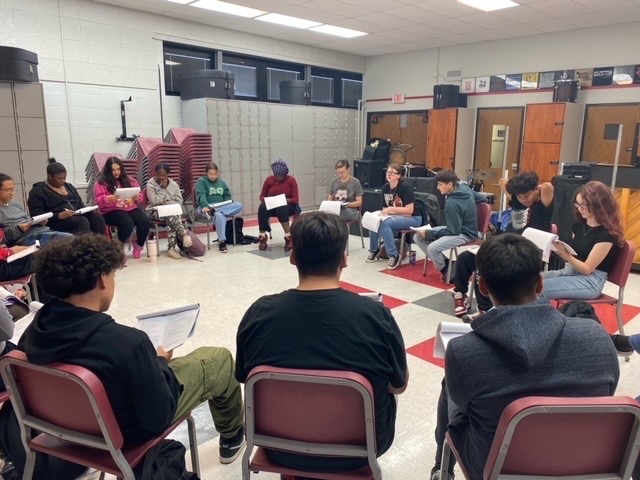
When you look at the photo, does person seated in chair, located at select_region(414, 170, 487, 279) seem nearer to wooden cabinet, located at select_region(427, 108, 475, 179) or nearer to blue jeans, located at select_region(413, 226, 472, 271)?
blue jeans, located at select_region(413, 226, 472, 271)

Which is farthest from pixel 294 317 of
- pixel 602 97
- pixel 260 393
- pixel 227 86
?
pixel 602 97

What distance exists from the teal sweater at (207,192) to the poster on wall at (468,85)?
16.3ft

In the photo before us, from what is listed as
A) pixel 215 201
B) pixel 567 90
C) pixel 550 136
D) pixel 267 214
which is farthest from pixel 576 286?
pixel 567 90

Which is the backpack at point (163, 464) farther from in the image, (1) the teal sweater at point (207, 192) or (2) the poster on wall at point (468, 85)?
(2) the poster on wall at point (468, 85)

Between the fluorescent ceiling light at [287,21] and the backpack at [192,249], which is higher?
the fluorescent ceiling light at [287,21]

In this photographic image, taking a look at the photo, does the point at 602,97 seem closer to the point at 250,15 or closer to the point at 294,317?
the point at 250,15

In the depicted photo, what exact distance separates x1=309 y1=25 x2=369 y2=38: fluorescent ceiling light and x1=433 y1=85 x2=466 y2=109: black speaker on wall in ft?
5.37

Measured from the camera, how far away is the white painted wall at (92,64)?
5754 millimetres

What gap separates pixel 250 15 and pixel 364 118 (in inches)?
151

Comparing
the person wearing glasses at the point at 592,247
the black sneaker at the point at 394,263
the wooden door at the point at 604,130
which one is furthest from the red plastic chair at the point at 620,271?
the wooden door at the point at 604,130

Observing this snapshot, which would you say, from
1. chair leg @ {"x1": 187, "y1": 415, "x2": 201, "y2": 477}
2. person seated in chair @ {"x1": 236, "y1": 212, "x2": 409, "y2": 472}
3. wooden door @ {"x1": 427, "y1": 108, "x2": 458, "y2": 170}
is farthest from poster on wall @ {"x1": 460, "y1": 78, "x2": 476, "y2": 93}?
chair leg @ {"x1": 187, "y1": 415, "x2": 201, "y2": 477}

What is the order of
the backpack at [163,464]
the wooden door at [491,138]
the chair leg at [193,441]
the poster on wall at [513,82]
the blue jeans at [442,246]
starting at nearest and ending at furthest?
Answer: the backpack at [163,464], the chair leg at [193,441], the blue jeans at [442,246], the poster on wall at [513,82], the wooden door at [491,138]

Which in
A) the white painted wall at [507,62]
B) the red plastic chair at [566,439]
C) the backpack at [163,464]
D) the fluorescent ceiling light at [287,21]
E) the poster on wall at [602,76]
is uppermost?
the fluorescent ceiling light at [287,21]

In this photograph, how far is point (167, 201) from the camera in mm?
5539
